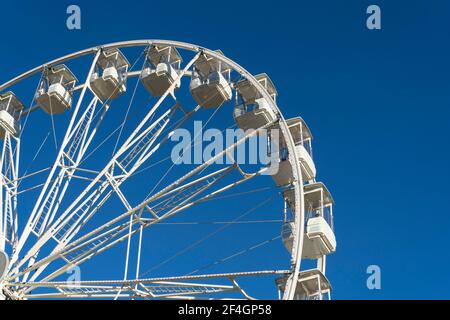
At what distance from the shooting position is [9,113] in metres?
21.1

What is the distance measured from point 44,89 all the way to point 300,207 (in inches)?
371

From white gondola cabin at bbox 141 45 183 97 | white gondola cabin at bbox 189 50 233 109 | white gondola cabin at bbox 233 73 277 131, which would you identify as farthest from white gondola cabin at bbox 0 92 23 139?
white gondola cabin at bbox 233 73 277 131

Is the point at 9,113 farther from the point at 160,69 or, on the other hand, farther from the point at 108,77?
the point at 160,69

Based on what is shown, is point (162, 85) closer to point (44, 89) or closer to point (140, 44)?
point (140, 44)

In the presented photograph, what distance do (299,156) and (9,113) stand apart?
338 inches

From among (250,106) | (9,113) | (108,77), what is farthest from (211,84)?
(9,113)

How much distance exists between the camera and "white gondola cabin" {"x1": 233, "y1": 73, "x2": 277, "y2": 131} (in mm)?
18375

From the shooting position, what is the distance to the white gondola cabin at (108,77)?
2025 centimetres

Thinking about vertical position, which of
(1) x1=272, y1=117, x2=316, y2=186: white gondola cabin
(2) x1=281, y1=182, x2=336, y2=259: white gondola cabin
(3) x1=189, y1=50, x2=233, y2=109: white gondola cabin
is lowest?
(2) x1=281, y1=182, x2=336, y2=259: white gondola cabin

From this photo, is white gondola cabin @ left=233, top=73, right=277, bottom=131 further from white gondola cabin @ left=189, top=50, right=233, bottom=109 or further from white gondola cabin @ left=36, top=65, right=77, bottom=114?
white gondola cabin @ left=36, top=65, right=77, bottom=114

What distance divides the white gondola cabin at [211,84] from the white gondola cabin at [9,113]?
525 cm

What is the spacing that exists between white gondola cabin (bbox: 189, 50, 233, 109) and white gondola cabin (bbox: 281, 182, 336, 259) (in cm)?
388

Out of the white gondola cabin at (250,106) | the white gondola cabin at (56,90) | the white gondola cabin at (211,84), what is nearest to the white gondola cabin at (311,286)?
the white gondola cabin at (250,106)

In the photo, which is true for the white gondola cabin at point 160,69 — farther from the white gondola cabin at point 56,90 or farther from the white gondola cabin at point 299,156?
the white gondola cabin at point 299,156
